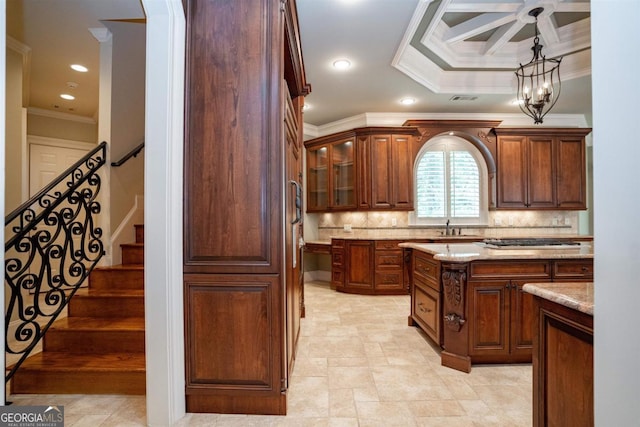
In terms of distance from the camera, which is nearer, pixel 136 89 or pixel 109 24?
pixel 109 24

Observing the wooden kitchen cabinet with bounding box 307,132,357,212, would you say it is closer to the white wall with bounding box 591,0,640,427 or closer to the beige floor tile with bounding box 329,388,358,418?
the beige floor tile with bounding box 329,388,358,418

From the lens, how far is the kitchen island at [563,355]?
1.00 m

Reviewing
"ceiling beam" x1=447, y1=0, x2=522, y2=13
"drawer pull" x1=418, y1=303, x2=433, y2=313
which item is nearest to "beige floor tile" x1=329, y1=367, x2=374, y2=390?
"drawer pull" x1=418, y1=303, x2=433, y2=313

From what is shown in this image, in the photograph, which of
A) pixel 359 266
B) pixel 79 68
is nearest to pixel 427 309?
pixel 359 266

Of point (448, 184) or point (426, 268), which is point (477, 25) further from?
point (448, 184)

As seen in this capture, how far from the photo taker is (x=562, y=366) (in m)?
1.12

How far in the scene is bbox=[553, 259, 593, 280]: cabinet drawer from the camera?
227 cm

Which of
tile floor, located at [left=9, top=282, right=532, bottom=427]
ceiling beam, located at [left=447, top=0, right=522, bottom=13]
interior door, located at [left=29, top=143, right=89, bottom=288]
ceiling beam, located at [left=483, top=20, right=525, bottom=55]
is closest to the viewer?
tile floor, located at [left=9, top=282, right=532, bottom=427]

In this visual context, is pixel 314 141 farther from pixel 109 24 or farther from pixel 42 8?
pixel 42 8

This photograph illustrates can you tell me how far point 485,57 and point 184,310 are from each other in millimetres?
4410

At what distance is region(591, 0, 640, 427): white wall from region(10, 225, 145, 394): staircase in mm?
2356

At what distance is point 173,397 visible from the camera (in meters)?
1.68

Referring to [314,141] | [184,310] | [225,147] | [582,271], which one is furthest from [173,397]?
[314,141]

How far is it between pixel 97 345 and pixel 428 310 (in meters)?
2.69
